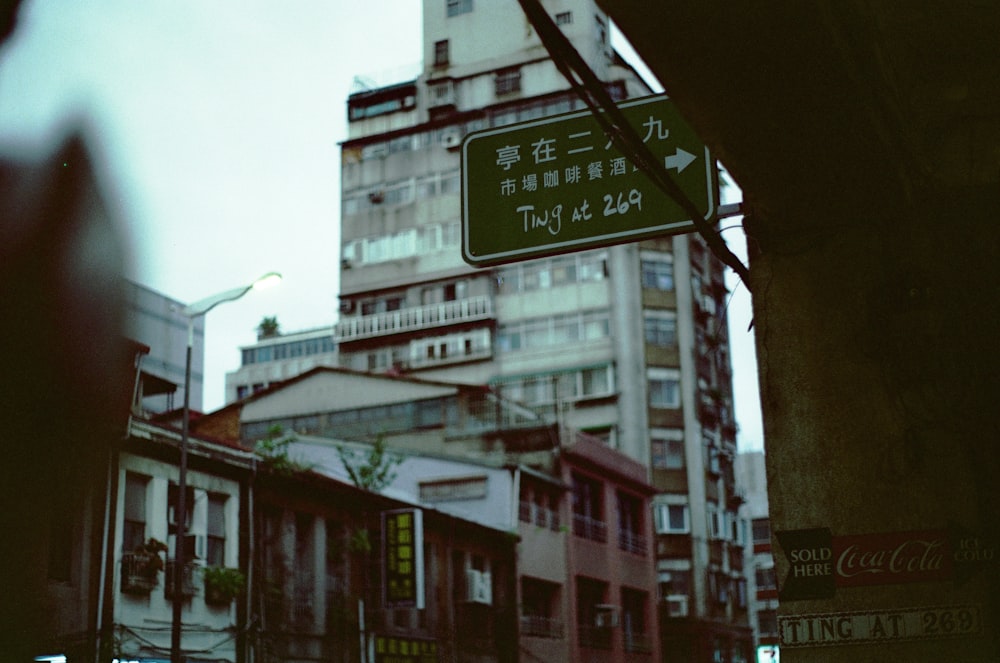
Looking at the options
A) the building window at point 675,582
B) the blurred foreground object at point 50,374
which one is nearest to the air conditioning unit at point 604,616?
the building window at point 675,582

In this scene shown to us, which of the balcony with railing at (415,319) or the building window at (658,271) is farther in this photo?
the balcony with railing at (415,319)

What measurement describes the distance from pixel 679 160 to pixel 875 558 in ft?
7.55

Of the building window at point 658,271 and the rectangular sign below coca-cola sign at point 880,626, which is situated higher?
the building window at point 658,271

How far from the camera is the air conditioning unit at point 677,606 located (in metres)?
45.9

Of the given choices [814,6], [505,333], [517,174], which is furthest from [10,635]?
[505,333]

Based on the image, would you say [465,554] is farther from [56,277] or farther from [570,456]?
[56,277]

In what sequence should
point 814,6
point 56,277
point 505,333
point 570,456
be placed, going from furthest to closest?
point 505,333
point 570,456
point 56,277
point 814,6

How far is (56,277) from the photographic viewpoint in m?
17.7

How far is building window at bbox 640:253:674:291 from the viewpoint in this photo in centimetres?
4981

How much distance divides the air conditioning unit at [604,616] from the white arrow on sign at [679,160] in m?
34.2

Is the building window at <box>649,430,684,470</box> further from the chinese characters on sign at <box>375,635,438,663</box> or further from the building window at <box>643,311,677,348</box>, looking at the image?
the chinese characters on sign at <box>375,635,438,663</box>

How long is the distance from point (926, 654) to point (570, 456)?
110ft

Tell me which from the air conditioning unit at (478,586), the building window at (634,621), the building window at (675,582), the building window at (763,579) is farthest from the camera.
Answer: the building window at (763,579)

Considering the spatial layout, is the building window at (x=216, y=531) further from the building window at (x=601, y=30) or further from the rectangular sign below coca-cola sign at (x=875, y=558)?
the building window at (x=601, y=30)
